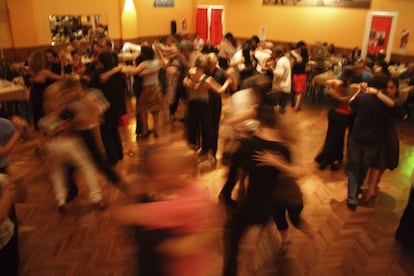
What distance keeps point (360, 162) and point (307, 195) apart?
0.74 m

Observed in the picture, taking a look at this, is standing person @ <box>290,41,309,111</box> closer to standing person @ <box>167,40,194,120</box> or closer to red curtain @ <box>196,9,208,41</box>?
standing person @ <box>167,40,194,120</box>

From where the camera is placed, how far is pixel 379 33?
9.58 m

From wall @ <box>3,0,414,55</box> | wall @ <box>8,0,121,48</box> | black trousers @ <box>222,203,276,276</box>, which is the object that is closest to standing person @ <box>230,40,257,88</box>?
black trousers @ <box>222,203,276,276</box>

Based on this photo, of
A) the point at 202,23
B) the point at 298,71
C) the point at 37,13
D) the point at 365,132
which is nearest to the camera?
the point at 365,132

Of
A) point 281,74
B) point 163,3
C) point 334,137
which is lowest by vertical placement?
point 334,137

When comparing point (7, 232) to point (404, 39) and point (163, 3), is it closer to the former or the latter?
point (404, 39)

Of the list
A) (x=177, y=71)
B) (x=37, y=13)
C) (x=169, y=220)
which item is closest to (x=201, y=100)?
(x=177, y=71)

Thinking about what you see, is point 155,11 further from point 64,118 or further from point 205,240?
point 205,240

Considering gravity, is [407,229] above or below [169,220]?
below

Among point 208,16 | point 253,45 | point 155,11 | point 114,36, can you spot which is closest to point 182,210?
point 253,45

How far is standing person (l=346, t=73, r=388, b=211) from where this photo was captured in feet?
11.9

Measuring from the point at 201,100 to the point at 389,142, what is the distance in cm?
212

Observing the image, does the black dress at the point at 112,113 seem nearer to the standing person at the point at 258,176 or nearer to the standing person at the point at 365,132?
the standing person at the point at 258,176

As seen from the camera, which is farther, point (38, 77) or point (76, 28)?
point (76, 28)
